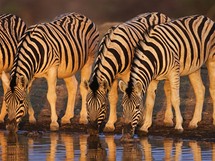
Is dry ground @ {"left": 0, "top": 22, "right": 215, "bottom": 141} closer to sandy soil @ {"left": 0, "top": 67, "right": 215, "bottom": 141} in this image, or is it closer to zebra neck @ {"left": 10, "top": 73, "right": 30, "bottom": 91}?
sandy soil @ {"left": 0, "top": 67, "right": 215, "bottom": 141}

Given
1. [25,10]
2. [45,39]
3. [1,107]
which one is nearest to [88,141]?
[45,39]

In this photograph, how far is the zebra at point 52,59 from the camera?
17672 millimetres

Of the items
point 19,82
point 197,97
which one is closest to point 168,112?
point 197,97

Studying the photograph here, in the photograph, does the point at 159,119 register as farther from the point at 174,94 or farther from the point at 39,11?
the point at 39,11

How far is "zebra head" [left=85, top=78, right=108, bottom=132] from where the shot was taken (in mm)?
17016

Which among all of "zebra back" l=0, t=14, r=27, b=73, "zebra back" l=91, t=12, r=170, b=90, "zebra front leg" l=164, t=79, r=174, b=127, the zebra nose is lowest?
the zebra nose

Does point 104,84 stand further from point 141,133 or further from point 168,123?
point 168,123

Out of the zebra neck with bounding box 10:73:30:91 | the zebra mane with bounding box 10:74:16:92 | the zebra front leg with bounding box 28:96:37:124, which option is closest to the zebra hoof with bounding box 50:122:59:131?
the zebra front leg with bounding box 28:96:37:124

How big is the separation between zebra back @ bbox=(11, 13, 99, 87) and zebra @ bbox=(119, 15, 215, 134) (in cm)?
188

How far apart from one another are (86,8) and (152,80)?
3590 centimetres

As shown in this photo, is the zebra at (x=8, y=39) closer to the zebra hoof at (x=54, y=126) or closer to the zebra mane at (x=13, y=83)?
the zebra hoof at (x=54, y=126)

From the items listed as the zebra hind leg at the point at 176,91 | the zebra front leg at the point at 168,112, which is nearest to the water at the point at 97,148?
the zebra hind leg at the point at 176,91

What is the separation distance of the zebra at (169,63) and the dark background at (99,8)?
24.9 metres

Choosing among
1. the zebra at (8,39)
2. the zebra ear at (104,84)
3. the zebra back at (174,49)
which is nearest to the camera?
the zebra ear at (104,84)
